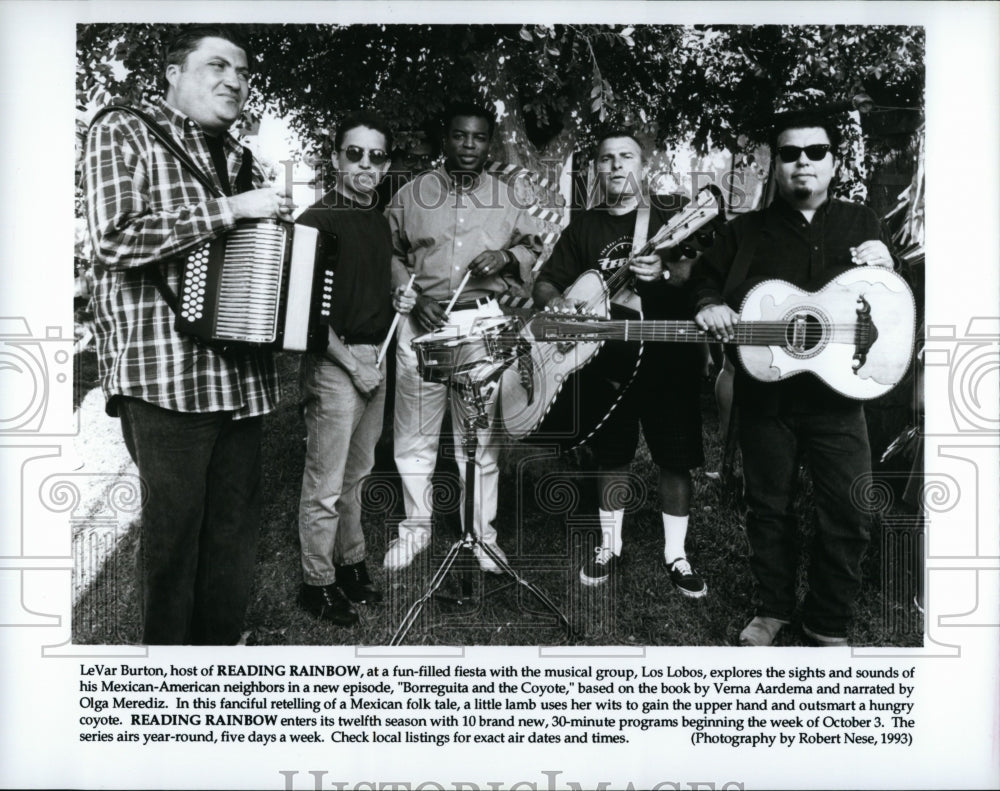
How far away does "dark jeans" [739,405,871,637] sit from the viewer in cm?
383

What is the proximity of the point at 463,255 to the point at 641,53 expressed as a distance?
120cm

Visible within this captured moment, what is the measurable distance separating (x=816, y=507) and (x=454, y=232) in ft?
6.78

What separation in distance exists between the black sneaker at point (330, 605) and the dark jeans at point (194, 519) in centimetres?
28

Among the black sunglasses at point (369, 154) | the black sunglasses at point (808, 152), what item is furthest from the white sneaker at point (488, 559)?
the black sunglasses at point (808, 152)

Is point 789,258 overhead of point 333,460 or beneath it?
overhead

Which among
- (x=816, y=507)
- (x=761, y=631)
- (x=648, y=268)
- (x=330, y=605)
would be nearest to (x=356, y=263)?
(x=648, y=268)

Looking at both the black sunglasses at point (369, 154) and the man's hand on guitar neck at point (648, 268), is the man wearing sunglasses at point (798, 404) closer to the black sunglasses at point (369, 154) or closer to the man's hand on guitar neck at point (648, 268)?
the man's hand on guitar neck at point (648, 268)

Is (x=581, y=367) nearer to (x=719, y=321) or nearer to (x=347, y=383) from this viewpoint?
(x=719, y=321)

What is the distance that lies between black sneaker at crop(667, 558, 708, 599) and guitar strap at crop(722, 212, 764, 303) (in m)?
1.23

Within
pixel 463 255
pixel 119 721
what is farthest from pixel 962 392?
pixel 119 721

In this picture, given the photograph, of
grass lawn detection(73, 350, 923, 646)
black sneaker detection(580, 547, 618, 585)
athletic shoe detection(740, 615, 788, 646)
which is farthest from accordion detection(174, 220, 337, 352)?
athletic shoe detection(740, 615, 788, 646)

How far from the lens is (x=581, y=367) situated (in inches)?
151

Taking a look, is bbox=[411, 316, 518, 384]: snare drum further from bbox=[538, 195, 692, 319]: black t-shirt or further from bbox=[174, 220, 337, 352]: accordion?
bbox=[174, 220, 337, 352]: accordion

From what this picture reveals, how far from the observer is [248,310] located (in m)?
3.36
